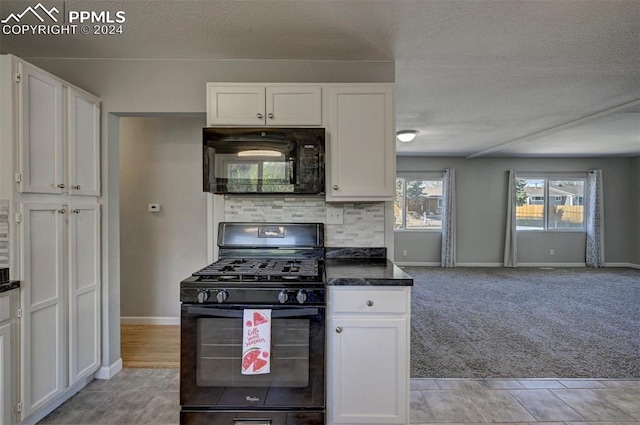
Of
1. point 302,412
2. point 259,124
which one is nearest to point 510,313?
point 302,412

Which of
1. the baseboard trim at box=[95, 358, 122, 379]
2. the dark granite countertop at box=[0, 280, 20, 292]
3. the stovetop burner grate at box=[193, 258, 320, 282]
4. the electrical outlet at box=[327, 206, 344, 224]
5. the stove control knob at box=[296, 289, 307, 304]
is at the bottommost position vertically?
the baseboard trim at box=[95, 358, 122, 379]

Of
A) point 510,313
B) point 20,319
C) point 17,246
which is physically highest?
point 17,246

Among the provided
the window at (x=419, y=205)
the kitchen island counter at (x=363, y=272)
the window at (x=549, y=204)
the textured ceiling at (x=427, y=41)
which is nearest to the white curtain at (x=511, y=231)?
the window at (x=549, y=204)

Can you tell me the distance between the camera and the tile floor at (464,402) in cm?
213

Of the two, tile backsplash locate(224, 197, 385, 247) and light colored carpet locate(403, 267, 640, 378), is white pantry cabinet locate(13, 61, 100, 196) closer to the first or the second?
tile backsplash locate(224, 197, 385, 247)

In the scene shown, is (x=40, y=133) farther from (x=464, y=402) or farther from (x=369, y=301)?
(x=464, y=402)

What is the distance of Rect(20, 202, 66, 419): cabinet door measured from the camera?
6.21 feet

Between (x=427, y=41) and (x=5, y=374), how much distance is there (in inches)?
118

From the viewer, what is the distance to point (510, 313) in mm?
4273

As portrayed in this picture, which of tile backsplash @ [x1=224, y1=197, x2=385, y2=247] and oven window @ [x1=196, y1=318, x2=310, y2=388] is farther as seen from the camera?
tile backsplash @ [x1=224, y1=197, x2=385, y2=247]

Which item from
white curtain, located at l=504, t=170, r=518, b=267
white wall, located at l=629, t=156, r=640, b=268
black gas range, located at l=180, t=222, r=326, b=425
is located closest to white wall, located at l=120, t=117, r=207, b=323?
black gas range, located at l=180, t=222, r=326, b=425

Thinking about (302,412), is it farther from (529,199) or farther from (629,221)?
(629,221)

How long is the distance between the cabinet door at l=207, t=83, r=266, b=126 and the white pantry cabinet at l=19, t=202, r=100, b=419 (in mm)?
1092

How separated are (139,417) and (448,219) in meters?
6.64
